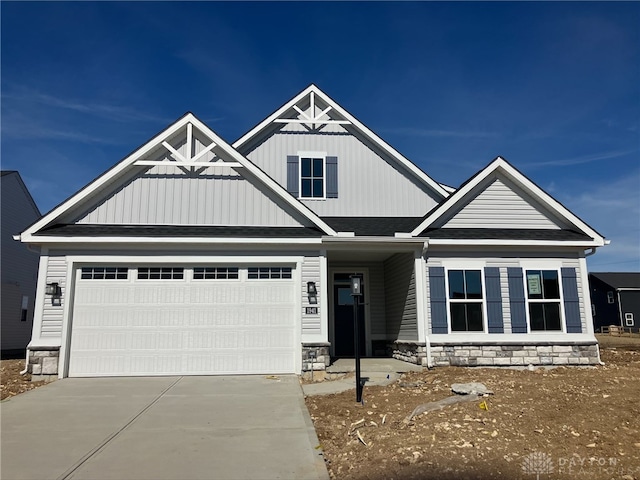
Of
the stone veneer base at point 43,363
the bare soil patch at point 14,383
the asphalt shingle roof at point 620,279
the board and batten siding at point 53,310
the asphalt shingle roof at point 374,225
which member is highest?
the asphalt shingle roof at point 620,279

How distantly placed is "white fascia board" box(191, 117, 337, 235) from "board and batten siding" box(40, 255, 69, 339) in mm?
4482

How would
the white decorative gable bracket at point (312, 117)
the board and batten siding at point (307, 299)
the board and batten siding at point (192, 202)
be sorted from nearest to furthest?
the board and batten siding at point (307, 299) < the board and batten siding at point (192, 202) < the white decorative gable bracket at point (312, 117)

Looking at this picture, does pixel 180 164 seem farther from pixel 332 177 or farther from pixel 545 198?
pixel 545 198

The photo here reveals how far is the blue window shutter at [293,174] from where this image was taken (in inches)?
552

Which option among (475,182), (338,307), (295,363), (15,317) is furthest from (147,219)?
(15,317)

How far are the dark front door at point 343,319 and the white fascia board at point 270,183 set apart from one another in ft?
10.4

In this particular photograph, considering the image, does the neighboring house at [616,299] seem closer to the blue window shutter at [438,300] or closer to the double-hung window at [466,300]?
the double-hung window at [466,300]

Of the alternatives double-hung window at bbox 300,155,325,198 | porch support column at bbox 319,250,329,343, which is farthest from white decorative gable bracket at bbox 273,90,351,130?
porch support column at bbox 319,250,329,343

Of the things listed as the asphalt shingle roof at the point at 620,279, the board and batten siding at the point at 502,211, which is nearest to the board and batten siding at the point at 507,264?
the board and batten siding at the point at 502,211

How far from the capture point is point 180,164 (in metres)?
11.3

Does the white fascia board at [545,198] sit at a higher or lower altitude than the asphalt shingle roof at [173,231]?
higher

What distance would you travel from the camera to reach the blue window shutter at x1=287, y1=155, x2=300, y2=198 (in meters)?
14.0

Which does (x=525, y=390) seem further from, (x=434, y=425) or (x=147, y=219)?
(x=147, y=219)

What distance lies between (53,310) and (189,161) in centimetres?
439
